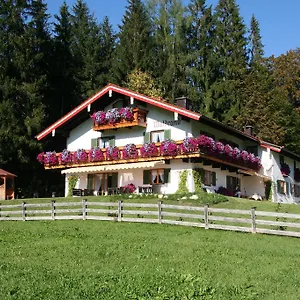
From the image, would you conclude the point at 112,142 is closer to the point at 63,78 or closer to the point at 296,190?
the point at 63,78

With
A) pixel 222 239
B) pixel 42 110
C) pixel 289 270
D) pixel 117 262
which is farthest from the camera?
pixel 42 110

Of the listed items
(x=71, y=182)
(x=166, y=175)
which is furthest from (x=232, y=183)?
(x=71, y=182)

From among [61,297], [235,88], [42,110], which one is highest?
[235,88]

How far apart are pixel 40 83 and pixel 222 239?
103 ft

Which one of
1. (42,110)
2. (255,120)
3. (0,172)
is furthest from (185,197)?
(255,120)

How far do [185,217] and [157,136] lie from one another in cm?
1423

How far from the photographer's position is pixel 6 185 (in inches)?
1485

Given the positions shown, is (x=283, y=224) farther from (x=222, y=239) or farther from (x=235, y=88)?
(x=235, y=88)

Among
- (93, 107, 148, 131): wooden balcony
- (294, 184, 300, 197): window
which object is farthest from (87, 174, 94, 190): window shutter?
(294, 184, 300, 197): window

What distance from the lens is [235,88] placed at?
52.1 metres

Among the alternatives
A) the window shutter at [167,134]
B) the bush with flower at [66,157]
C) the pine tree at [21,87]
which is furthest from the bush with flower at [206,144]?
the pine tree at [21,87]

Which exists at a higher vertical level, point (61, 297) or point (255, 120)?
point (255, 120)

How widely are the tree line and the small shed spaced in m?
5.12

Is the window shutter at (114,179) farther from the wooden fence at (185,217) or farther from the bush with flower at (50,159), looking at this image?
the wooden fence at (185,217)
